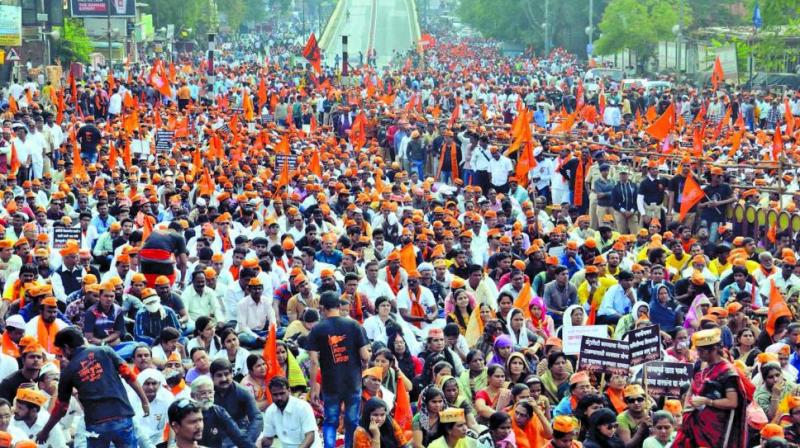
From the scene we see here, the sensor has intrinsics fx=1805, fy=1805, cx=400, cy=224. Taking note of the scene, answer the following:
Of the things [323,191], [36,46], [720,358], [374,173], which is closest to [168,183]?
[323,191]

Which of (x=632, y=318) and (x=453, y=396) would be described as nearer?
(x=453, y=396)

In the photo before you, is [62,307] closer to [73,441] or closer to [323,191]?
[73,441]

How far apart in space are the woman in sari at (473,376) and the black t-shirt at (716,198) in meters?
10.2

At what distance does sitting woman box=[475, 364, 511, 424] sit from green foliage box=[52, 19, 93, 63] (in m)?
48.0

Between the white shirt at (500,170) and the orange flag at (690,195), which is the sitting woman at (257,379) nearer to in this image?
the orange flag at (690,195)

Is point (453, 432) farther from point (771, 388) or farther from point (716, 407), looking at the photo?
point (771, 388)

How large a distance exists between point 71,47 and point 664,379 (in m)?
49.3

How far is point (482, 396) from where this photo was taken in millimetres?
12969

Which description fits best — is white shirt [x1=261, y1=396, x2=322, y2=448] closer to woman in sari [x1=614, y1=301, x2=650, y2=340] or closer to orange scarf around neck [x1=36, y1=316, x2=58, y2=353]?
orange scarf around neck [x1=36, y1=316, x2=58, y2=353]

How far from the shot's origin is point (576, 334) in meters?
13.9

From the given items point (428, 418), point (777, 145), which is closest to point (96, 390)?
point (428, 418)

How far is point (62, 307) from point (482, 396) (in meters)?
4.36

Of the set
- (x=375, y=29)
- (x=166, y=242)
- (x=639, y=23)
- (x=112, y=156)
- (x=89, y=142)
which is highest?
(x=166, y=242)

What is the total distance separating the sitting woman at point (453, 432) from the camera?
11.3 meters
